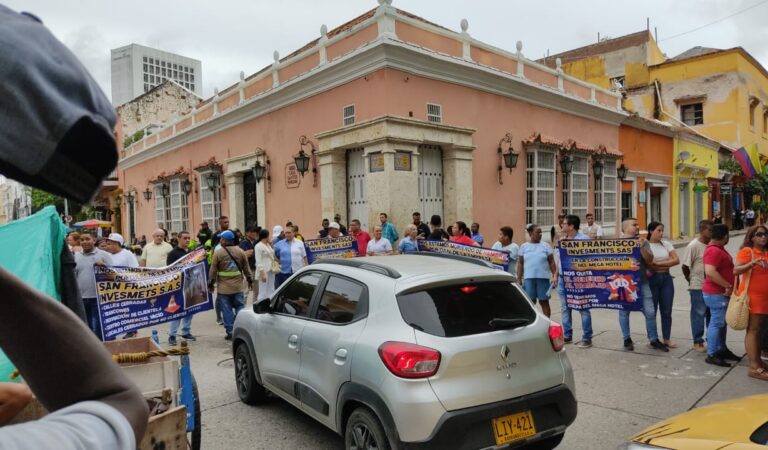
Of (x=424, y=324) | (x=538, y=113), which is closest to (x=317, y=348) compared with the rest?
(x=424, y=324)

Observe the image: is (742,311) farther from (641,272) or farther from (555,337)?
(555,337)

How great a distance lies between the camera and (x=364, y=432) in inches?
151

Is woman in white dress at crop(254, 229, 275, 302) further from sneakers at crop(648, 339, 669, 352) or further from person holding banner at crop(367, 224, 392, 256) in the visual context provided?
sneakers at crop(648, 339, 669, 352)

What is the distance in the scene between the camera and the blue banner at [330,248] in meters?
10.5

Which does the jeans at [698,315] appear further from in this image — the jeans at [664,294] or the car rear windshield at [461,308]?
the car rear windshield at [461,308]

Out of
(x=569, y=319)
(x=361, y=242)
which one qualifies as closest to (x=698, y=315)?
(x=569, y=319)

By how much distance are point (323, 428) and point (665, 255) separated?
5522 millimetres

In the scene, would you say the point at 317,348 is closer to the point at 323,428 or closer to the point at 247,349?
the point at 323,428

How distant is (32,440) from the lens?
752mm

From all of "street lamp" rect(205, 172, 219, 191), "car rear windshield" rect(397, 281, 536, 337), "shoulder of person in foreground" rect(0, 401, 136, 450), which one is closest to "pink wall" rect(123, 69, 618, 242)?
"street lamp" rect(205, 172, 219, 191)

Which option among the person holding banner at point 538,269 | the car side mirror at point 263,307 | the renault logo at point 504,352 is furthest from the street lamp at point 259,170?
the renault logo at point 504,352

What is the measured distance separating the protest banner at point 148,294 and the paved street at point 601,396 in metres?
0.85

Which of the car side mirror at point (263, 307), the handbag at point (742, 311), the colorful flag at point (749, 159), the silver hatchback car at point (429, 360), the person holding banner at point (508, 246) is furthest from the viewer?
the colorful flag at point (749, 159)

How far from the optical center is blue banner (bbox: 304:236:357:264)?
10.5 meters
